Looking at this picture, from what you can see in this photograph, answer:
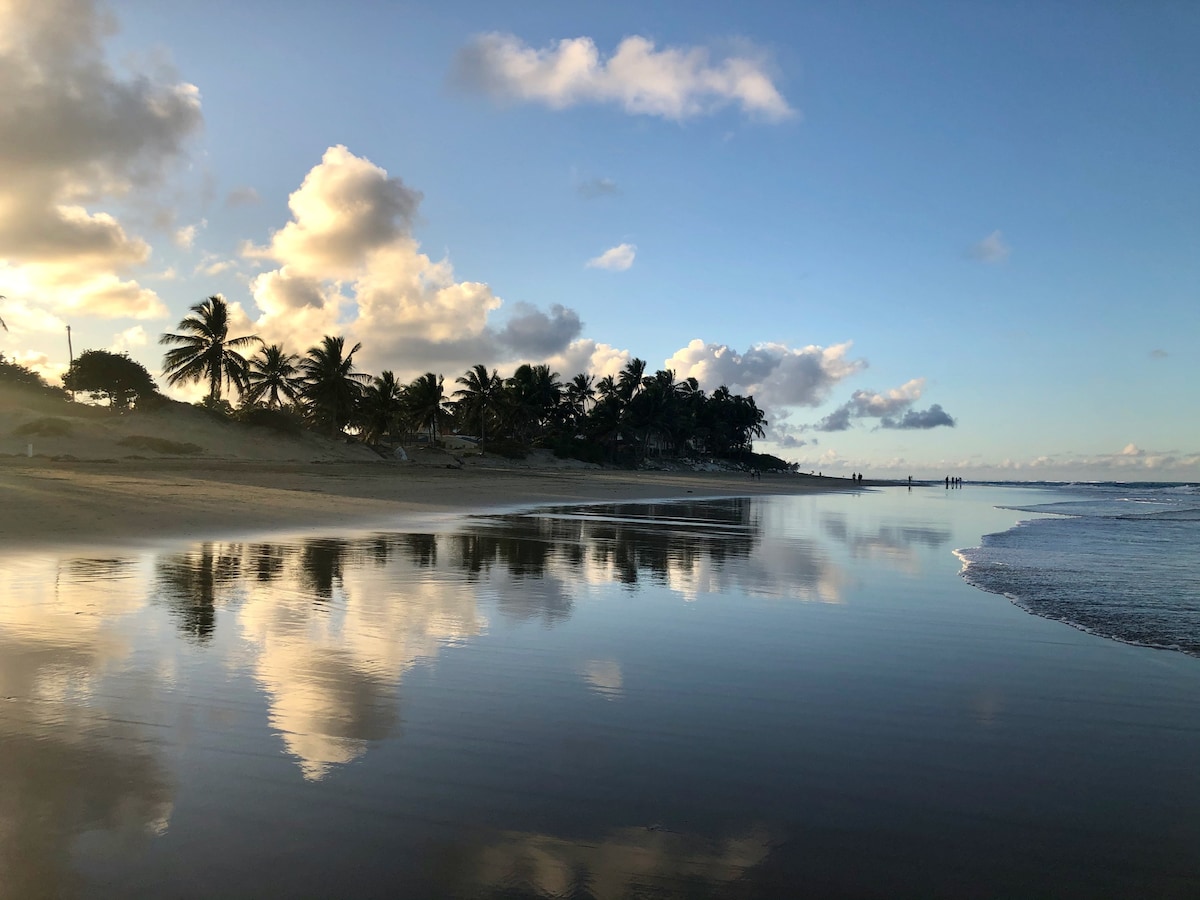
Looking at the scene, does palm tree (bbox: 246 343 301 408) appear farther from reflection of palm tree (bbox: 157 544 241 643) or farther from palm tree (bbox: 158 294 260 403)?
reflection of palm tree (bbox: 157 544 241 643)

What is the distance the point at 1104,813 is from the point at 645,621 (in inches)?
197

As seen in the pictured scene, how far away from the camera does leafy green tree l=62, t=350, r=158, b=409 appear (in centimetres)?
5544

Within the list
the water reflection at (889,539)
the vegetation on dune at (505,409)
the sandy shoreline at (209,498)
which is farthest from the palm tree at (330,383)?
the water reflection at (889,539)

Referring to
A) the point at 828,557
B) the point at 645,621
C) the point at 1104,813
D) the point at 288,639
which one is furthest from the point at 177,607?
the point at 828,557

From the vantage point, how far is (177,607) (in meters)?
7.83

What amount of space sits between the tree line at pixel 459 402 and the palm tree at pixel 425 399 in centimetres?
10

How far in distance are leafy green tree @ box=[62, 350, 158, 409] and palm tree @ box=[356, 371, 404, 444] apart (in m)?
16.7

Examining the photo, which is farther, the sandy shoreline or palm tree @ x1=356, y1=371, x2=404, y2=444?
palm tree @ x1=356, y1=371, x2=404, y2=444

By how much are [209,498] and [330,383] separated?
129ft

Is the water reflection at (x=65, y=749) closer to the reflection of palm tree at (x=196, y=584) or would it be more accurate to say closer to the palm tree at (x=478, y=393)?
the reflection of palm tree at (x=196, y=584)

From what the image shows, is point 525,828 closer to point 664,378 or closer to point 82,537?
point 82,537

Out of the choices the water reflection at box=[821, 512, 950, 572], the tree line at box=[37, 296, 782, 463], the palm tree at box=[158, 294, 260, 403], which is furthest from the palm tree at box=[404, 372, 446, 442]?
the water reflection at box=[821, 512, 950, 572]

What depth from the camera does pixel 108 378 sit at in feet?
185

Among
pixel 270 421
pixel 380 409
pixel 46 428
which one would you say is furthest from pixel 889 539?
pixel 380 409
